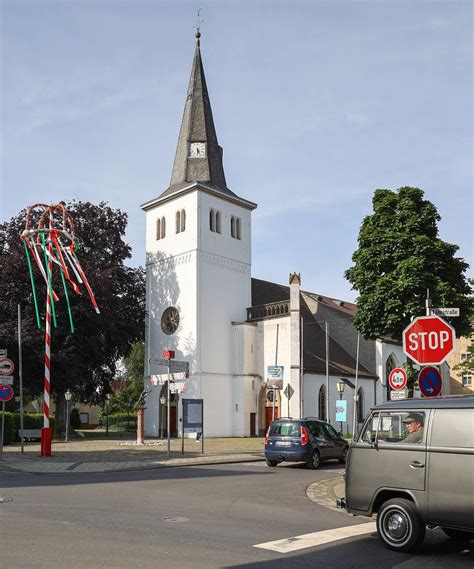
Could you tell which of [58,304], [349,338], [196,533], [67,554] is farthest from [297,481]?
[349,338]

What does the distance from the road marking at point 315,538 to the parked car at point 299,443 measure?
9.70m

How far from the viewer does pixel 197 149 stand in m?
44.1

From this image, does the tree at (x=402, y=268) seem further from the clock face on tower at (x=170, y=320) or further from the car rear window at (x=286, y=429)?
the clock face on tower at (x=170, y=320)

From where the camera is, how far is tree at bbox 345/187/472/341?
25.9 m

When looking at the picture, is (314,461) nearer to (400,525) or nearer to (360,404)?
(400,525)

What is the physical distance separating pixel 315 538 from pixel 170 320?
3436 centimetres

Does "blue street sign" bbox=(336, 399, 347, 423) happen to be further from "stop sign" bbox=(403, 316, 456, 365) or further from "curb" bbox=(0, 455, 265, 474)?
"stop sign" bbox=(403, 316, 456, 365)

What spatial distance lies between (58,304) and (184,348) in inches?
329

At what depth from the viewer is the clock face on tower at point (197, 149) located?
4400cm

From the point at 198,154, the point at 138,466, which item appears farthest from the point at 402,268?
the point at 198,154

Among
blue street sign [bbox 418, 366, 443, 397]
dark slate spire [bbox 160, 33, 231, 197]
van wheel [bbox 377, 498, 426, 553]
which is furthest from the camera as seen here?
dark slate spire [bbox 160, 33, 231, 197]

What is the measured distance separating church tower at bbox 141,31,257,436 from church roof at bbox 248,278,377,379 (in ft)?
13.9

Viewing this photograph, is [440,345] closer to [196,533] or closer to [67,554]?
[196,533]

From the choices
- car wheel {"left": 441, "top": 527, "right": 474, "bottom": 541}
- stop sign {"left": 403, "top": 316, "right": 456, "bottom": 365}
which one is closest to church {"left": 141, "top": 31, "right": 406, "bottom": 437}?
stop sign {"left": 403, "top": 316, "right": 456, "bottom": 365}
